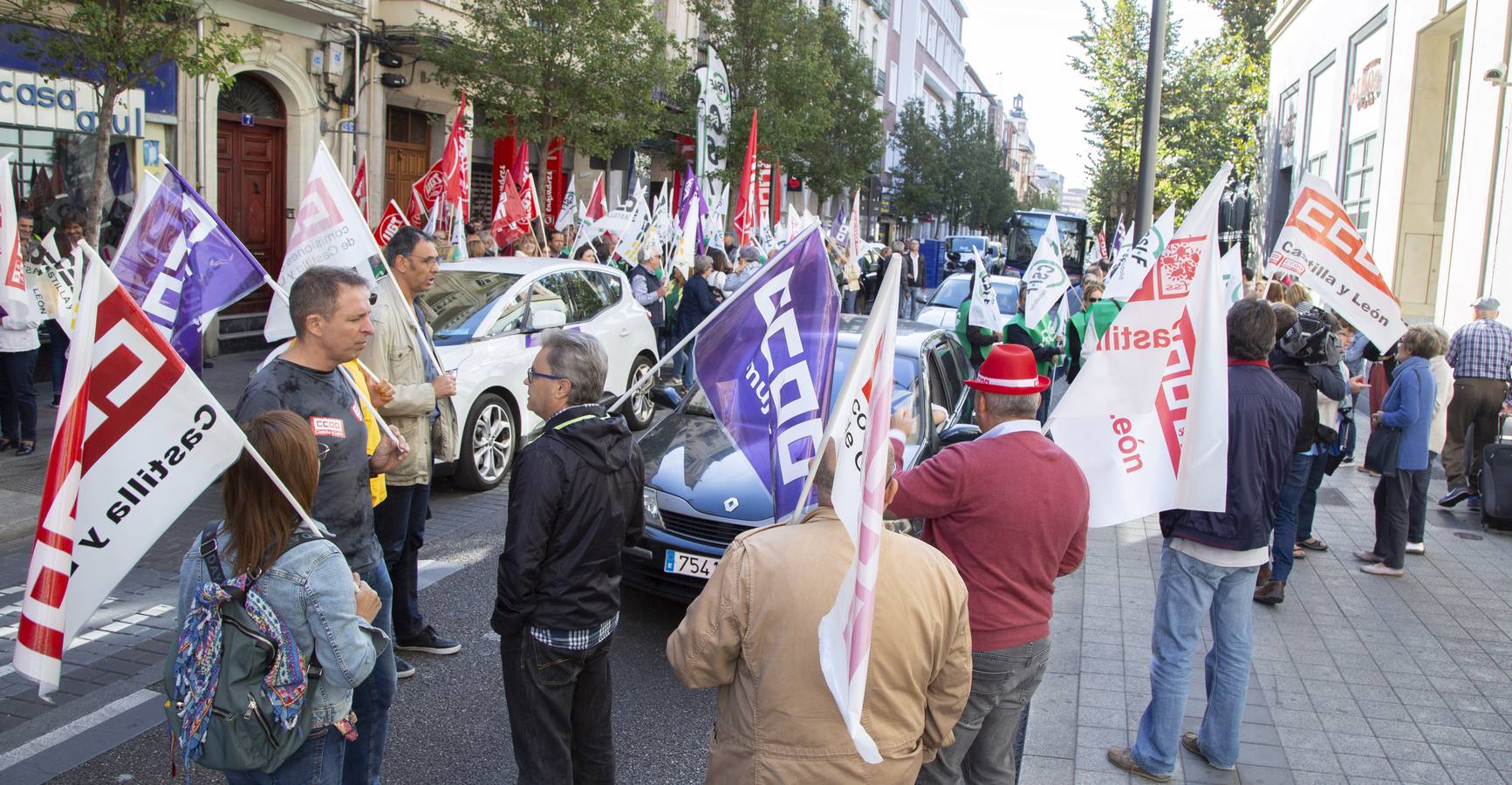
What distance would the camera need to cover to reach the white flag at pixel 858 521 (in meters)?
2.35

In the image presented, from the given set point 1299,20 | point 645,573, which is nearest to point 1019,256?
point 1299,20

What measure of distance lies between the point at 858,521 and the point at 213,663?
155 centimetres

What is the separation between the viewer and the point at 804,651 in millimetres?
2498

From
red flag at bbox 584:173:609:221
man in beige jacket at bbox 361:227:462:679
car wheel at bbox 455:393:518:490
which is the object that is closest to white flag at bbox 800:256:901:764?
man in beige jacket at bbox 361:227:462:679

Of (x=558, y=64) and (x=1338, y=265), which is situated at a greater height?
(x=558, y=64)

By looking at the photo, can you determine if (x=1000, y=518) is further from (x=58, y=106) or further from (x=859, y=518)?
(x=58, y=106)

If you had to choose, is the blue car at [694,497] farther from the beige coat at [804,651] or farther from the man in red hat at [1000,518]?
the beige coat at [804,651]

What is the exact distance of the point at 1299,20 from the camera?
87.1 ft

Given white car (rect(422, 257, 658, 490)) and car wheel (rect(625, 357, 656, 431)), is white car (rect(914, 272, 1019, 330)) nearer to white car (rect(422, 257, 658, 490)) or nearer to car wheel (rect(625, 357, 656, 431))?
car wheel (rect(625, 357, 656, 431))

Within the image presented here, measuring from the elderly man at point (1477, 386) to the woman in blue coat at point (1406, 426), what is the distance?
6.30 feet

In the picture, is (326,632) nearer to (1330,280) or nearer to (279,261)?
(1330,280)

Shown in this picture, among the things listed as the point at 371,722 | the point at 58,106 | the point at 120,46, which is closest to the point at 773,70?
the point at 58,106

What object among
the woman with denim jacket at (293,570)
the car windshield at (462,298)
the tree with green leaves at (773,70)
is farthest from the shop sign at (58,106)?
the tree with green leaves at (773,70)

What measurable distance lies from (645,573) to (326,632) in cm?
314
